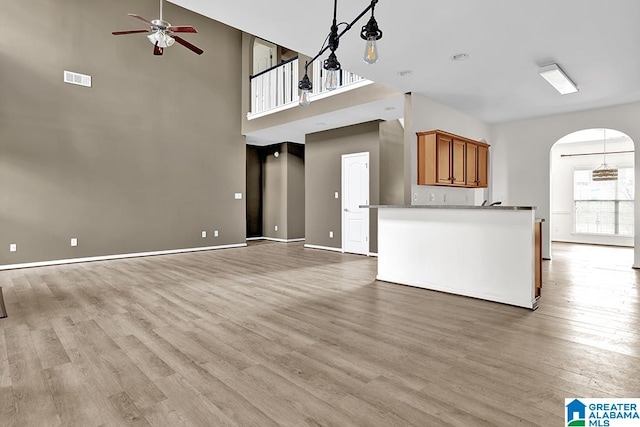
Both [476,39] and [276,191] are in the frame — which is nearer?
[476,39]

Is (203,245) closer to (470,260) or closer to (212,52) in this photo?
(212,52)

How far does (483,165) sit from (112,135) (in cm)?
719

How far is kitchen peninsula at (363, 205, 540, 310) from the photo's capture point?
373cm

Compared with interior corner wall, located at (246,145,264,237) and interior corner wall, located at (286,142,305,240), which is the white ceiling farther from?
interior corner wall, located at (246,145,264,237)

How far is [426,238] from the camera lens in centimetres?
450

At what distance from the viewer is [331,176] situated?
26.8 ft

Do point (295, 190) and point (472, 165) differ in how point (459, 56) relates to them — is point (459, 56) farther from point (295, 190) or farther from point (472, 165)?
point (295, 190)

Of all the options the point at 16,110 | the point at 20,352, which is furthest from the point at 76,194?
the point at 20,352

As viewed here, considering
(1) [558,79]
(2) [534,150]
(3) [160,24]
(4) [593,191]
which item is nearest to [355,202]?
(2) [534,150]

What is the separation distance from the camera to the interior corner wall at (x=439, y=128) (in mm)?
5240

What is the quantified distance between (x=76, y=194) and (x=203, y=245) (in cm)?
272

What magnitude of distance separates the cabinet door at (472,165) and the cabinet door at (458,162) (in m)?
0.20

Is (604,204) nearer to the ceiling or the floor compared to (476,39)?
nearer to the floor

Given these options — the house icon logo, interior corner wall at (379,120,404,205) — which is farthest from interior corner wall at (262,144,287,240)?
the house icon logo
